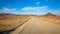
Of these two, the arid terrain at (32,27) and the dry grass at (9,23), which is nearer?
the arid terrain at (32,27)

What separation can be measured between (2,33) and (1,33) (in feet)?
0.30

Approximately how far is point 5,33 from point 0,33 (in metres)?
0.42

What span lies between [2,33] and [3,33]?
106mm

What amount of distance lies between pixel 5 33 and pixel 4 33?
8cm

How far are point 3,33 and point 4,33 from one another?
8cm

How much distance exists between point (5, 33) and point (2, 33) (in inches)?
9.9

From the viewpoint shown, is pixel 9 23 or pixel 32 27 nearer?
pixel 32 27

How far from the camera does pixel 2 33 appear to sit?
8328 mm

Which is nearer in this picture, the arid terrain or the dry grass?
the arid terrain

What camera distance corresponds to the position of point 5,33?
832 centimetres

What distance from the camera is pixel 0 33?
329 inches

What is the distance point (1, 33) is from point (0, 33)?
8 centimetres

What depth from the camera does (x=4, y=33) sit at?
8.28 m
